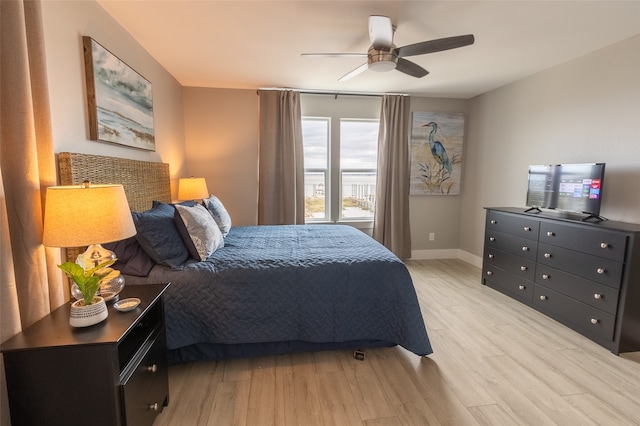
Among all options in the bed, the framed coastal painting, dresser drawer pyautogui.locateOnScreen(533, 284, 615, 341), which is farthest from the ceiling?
dresser drawer pyautogui.locateOnScreen(533, 284, 615, 341)

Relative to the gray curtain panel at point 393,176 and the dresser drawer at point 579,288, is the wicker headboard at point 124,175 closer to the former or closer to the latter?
the gray curtain panel at point 393,176

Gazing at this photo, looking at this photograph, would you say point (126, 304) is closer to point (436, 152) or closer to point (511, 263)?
point (511, 263)

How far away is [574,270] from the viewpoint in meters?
2.49

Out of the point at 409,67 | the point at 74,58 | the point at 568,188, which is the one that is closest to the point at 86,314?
the point at 74,58

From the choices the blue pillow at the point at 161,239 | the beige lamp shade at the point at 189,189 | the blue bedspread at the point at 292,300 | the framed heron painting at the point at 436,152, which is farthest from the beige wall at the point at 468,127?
the blue bedspread at the point at 292,300

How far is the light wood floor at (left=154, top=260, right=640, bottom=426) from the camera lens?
5.26 feet

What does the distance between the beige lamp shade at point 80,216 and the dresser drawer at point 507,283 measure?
3.48m

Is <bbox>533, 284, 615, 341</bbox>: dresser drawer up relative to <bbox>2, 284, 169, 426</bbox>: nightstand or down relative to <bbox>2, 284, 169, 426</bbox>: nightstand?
down

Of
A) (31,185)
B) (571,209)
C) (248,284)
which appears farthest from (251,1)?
(571,209)

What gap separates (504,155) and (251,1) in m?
3.47

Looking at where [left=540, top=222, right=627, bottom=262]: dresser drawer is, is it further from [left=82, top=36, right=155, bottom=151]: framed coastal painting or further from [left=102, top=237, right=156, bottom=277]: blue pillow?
[left=82, top=36, right=155, bottom=151]: framed coastal painting

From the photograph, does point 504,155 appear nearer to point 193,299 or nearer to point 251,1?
point 251,1

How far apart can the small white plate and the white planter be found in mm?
95

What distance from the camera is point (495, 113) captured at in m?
3.95
